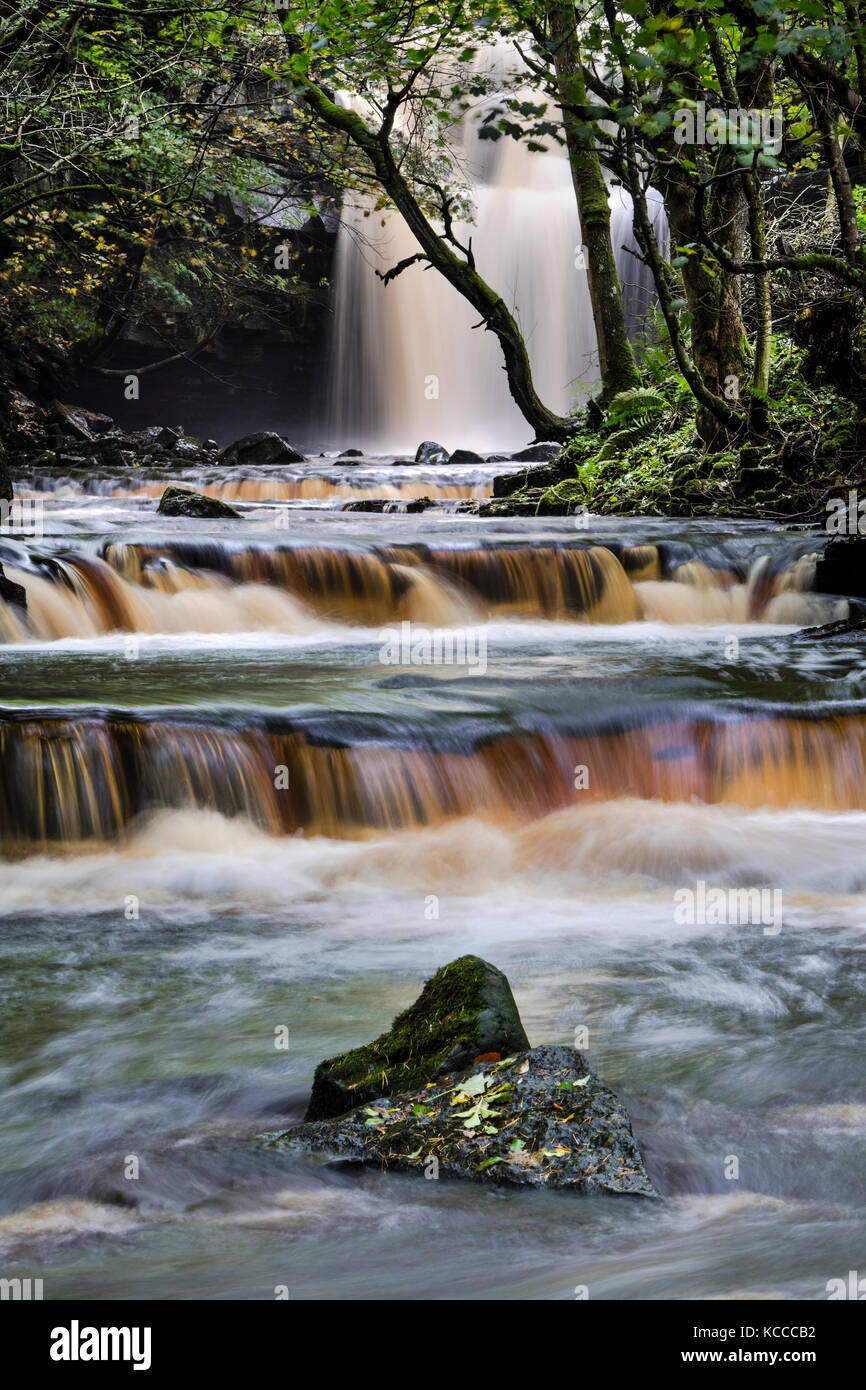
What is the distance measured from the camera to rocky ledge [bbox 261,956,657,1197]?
2934mm

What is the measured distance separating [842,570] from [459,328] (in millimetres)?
22167

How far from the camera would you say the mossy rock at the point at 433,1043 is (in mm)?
3230

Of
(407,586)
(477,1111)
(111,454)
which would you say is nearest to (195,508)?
(407,586)

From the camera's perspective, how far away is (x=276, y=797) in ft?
20.7

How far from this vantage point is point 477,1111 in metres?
3.04

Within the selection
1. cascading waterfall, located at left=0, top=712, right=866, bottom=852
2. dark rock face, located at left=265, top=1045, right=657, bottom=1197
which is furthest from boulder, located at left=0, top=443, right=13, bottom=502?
dark rock face, located at left=265, top=1045, right=657, bottom=1197

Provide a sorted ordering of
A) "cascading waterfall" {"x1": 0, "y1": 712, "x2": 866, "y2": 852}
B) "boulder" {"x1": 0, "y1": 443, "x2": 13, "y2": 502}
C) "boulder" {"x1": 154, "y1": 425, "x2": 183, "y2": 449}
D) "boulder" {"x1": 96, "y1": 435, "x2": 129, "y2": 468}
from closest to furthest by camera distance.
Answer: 1. "cascading waterfall" {"x1": 0, "y1": 712, "x2": 866, "y2": 852}
2. "boulder" {"x1": 0, "y1": 443, "x2": 13, "y2": 502}
3. "boulder" {"x1": 96, "y1": 435, "x2": 129, "y2": 468}
4. "boulder" {"x1": 154, "y1": 425, "x2": 183, "y2": 449}

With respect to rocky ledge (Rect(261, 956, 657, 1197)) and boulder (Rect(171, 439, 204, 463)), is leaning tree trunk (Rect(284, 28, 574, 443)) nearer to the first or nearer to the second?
boulder (Rect(171, 439, 204, 463))

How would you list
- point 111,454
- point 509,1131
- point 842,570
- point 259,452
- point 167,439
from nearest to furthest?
point 509,1131, point 842,570, point 111,454, point 259,452, point 167,439

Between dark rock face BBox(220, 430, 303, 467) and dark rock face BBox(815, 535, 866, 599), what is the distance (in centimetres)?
1326

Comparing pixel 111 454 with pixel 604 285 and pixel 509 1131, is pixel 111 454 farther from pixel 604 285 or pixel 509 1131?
pixel 509 1131

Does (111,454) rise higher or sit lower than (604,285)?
lower

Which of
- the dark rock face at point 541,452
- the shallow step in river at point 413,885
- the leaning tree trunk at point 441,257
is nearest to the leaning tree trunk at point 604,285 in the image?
the leaning tree trunk at point 441,257
